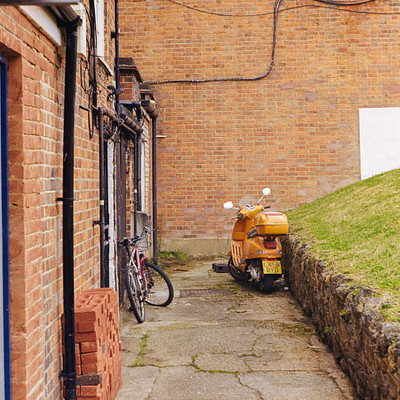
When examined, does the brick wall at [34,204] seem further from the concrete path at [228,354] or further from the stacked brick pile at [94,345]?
the concrete path at [228,354]

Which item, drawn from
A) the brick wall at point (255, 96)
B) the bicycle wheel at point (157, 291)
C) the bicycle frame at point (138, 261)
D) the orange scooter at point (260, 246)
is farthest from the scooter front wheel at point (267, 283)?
the brick wall at point (255, 96)

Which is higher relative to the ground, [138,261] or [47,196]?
[47,196]

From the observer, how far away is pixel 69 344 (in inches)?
135

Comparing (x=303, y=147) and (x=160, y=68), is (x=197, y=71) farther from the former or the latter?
(x=303, y=147)

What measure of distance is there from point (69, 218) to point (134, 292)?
315 centimetres

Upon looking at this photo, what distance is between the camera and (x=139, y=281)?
670 cm

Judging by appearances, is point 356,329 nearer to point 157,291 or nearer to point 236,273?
point 157,291

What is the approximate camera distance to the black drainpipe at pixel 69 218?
11.3 feet

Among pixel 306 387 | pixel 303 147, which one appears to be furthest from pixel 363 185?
pixel 306 387

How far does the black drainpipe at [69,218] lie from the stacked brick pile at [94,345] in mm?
81

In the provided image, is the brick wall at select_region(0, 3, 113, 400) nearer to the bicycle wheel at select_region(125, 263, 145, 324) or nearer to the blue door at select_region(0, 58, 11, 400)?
the blue door at select_region(0, 58, 11, 400)

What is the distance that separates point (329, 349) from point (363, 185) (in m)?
5.60

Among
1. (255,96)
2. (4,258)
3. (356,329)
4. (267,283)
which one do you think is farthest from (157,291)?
(255,96)

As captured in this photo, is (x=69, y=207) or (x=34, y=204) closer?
(x=34, y=204)
